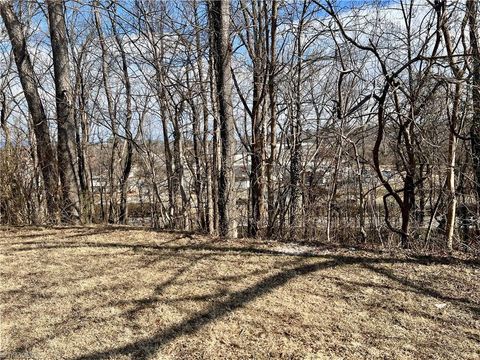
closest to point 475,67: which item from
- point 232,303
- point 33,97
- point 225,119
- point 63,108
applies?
point 225,119

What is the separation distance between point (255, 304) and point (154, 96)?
3783mm

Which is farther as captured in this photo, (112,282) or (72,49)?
(72,49)

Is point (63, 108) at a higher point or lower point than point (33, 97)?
lower

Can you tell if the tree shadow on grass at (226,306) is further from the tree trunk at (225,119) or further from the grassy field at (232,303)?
the tree trunk at (225,119)

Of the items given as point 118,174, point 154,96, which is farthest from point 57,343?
point 118,174

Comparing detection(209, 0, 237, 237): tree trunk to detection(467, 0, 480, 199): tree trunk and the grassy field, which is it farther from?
detection(467, 0, 480, 199): tree trunk

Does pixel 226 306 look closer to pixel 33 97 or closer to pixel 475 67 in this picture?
pixel 475 67

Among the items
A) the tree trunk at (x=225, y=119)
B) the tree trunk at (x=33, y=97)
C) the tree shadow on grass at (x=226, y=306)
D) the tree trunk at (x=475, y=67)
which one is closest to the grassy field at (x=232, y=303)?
the tree shadow on grass at (x=226, y=306)

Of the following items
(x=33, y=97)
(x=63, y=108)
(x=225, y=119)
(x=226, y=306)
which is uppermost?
(x=33, y=97)

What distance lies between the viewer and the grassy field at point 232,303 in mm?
2217

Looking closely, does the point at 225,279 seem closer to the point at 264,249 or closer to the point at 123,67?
the point at 264,249

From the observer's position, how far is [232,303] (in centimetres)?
274

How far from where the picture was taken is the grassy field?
2217mm

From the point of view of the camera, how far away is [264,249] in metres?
3.92
